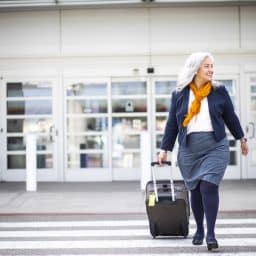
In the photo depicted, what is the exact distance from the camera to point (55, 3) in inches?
523

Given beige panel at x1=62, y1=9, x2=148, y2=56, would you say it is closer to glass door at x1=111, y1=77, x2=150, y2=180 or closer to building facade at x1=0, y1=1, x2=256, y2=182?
building facade at x1=0, y1=1, x2=256, y2=182

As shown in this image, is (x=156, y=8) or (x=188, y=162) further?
(x=156, y=8)

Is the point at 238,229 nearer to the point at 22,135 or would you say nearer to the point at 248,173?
the point at 248,173

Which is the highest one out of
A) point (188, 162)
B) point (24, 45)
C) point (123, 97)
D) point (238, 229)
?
point (24, 45)

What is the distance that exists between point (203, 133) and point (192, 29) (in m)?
7.85

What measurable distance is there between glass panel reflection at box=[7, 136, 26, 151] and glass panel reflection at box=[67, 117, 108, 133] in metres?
1.13

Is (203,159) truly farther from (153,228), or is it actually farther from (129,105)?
(129,105)

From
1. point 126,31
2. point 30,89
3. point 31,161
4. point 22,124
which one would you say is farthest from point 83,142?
point 126,31

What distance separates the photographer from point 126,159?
14359 mm

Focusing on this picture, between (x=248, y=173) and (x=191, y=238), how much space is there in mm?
7093

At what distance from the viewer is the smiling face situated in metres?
6.54

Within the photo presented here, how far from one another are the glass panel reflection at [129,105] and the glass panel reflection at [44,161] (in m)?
1.80

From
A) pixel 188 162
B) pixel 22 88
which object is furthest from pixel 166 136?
pixel 22 88

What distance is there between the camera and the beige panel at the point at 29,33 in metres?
14.1
